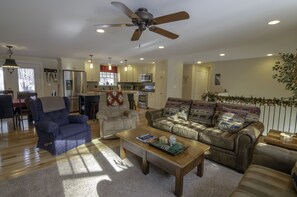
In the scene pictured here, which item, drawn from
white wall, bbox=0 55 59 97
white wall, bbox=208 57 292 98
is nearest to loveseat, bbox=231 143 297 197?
white wall, bbox=208 57 292 98

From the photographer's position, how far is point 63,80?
630 centimetres

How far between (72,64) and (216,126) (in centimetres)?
595

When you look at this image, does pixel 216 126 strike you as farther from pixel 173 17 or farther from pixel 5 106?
pixel 5 106

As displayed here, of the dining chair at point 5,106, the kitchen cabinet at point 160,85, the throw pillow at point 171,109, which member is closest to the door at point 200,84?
the kitchen cabinet at point 160,85

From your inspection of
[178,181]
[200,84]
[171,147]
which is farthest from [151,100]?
[178,181]

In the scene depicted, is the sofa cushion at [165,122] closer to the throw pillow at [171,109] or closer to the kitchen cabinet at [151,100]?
the throw pillow at [171,109]

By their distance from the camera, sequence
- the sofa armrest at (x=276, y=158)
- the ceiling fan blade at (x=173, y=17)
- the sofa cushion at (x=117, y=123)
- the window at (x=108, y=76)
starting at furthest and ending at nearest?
the window at (x=108, y=76) → the sofa cushion at (x=117, y=123) → the ceiling fan blade at (x=173, y=17) → the sofa armrest at (x=276, y=158)

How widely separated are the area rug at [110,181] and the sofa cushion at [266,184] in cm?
60

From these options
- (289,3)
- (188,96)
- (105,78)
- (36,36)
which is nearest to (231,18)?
(289,3)

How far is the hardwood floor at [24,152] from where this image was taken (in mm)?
2354

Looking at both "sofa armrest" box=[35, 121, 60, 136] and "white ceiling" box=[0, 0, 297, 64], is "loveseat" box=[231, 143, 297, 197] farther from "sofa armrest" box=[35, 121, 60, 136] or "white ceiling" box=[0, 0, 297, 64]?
"sofa armrest" box=[35, 121, 60, 136]

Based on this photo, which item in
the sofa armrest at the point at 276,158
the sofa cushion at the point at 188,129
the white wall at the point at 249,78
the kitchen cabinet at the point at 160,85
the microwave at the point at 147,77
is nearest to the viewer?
the sofa armrest at the point at 276,158

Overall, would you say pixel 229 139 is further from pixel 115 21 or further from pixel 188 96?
pixel 188 96

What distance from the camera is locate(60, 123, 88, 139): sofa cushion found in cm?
284
